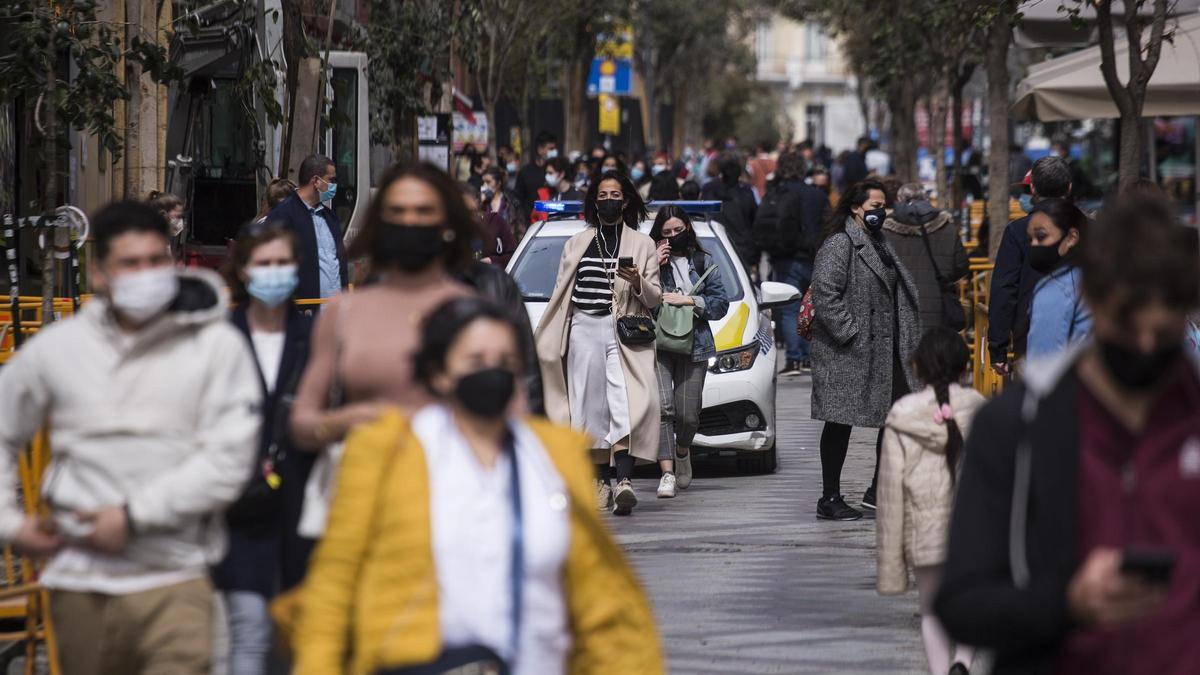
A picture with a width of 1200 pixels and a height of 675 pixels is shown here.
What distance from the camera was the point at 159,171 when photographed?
18.6 meters

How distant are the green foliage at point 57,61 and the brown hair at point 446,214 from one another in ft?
15.7

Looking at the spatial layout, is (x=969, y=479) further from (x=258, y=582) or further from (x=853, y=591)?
(x=853, y=591)

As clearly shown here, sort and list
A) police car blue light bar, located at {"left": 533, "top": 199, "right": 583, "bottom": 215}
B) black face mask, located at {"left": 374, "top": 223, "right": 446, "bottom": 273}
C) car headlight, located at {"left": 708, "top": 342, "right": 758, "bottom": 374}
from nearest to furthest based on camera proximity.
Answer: black face mask, located at {"left": 374, "top": 223, "right": 446, "bottom": 273}, car headlight, located at {"left": 708, "top": 342, "right": 758, "bottom": 374}, police car blue light bar, located at {"left": 533, "top": 199, "right": 583, "bottom": 215}

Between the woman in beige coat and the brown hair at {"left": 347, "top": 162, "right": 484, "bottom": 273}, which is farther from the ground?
the brown hair at {"left": 347, "top": 162, "right": 484, "bottom": 273}

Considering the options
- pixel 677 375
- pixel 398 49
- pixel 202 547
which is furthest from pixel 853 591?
pixel 398 49

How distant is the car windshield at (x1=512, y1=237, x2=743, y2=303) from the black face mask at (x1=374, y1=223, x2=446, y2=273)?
7778mm

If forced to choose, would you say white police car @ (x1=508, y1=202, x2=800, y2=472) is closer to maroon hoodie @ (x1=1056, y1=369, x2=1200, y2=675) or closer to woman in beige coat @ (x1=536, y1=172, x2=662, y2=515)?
woman in beige coat @ (x1=536, y1=172, x2=662, y2=515)

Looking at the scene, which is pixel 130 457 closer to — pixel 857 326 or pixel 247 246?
pixel 247 246

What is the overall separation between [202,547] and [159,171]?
14.4 m

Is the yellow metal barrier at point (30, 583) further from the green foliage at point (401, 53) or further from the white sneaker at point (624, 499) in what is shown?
the green foliage at point (401, 53)

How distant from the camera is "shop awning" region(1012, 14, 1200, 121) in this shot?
15.2 meters

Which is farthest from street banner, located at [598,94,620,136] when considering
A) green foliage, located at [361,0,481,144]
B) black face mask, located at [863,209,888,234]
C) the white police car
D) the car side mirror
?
black face mask, located at [863,209,888,234]

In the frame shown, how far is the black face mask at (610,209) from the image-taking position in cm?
1066

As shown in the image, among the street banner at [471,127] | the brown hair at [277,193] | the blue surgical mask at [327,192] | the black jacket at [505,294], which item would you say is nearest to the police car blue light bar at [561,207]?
the blue surgical mask at [327,192]
